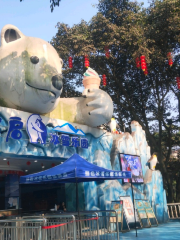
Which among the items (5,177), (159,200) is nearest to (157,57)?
(159,200)

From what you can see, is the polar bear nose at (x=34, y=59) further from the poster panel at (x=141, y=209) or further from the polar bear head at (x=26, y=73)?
the poster panel at (x=141, y=209)

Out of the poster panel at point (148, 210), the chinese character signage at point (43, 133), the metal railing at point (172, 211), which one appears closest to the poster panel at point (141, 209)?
the poster panel at point (148, 210)

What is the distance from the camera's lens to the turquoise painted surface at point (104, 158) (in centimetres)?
845

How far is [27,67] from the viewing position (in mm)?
8523

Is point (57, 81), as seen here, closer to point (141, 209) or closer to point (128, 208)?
point (128, 208)

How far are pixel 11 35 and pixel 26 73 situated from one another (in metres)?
1.38

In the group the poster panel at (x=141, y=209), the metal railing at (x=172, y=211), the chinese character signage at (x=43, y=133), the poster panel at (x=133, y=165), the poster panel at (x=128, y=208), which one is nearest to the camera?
the chinese character signage at (x=43, y=133)

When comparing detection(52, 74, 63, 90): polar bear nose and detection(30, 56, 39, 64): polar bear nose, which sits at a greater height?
detection(30, 56, 39, 64): polar bear nose

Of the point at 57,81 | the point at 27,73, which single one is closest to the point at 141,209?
the point at 57,81

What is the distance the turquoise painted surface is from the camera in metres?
8.45

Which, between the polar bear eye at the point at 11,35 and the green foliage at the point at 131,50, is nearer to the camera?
the polar bear eye at the point at 11,35

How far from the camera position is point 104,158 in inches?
420

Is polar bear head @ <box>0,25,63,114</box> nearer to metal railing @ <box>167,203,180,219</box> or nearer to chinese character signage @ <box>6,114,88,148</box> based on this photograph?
chinese character signage @ <box>6,114,88,148</box>

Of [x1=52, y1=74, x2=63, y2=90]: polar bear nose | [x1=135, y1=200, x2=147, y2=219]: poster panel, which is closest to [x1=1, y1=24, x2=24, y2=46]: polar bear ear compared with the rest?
[x1=52, y1=74, x2=63, y2=90]: polar bear nose
